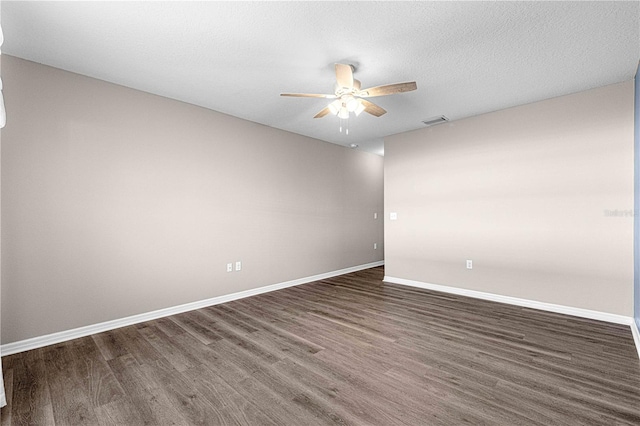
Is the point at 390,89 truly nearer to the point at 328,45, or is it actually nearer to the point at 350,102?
the point at 350,102

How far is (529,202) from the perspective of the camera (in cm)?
363

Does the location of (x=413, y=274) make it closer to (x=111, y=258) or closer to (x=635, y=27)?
(x=635, y=27)

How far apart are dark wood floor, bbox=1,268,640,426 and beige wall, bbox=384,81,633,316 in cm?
53

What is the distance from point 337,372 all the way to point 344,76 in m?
2.37

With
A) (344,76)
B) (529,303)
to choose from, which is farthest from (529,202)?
(344,76)

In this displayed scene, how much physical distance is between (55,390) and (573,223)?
5.11m

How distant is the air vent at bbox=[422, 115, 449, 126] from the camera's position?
4.17m

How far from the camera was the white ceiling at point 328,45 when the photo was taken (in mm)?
1969

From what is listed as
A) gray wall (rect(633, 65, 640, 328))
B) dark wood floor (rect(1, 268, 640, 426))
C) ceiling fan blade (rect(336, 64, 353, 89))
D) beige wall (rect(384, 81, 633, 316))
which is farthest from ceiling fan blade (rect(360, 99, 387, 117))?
gray wall (rect(633, 65, 640, 328))

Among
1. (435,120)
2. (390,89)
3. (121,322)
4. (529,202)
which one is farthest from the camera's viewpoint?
(435,120)

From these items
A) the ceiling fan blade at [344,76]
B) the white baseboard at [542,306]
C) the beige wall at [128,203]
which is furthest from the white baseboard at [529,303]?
the ceiling fan blade at [344,76]

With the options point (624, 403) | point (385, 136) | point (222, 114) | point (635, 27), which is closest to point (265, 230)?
point (222, 114)

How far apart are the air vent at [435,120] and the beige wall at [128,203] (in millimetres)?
2110

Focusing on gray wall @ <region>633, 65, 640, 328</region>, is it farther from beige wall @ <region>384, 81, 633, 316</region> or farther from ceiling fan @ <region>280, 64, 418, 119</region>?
ceiling fan @ <region>280, 64, 418, 119</region>
